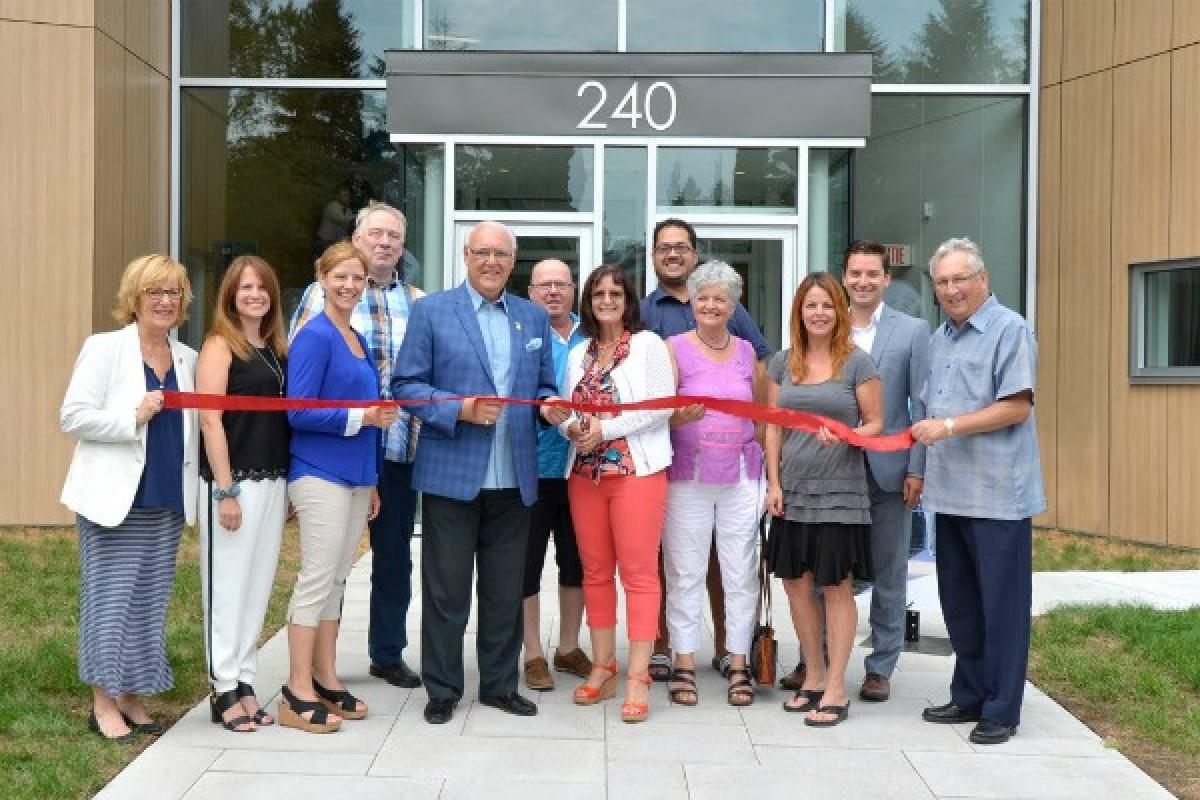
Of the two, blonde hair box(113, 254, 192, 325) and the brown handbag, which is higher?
blonde hair box(113, 254, 192, 325)

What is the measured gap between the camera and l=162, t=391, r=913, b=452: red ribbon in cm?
493

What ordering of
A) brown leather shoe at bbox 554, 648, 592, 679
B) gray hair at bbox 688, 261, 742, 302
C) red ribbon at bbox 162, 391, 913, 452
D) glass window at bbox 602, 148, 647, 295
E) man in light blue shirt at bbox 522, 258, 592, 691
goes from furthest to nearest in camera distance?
1. glass window at bbox 602, 148, 647, 295
2. brown leather shoe at bbox 554, 648, 592, 679
3. man in light blue shirt at bbox 522, 258, 592, 691
4. gray hair at bbox 688, 261, 742, 302
5. red ribbon at bbox 162, 391, 913, 452

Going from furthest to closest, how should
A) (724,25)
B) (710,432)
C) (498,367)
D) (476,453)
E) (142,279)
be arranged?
(724,25) < (710,432) < (498,367) < (476,453) < (142,279)

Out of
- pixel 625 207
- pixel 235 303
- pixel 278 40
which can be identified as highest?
pixel 278 40

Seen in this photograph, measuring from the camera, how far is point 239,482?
5043mm

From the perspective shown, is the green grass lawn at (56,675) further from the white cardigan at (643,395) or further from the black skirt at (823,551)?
the black skirt at (823,551)

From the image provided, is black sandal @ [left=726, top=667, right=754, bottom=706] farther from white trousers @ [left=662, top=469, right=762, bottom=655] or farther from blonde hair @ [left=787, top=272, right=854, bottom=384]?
blonde hair @ [left=787, top=272, right=854, bottom=384]

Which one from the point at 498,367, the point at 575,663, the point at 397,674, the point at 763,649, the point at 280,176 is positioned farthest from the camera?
the point at 280,176

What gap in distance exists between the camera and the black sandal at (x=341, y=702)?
5.36 m

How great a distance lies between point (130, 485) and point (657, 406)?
2027 millimetres

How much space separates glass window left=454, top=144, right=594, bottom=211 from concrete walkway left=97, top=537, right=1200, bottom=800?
596 cm

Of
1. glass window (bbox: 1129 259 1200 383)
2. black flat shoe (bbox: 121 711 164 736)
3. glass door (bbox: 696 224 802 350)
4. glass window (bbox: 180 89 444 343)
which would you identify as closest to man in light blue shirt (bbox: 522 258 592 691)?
→ black flat shoe (bbox: 121 711 164 736)

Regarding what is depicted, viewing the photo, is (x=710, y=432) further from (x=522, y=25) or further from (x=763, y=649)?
(x=522, y=25)

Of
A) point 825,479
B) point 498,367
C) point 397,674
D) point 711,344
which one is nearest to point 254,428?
point 498,367
